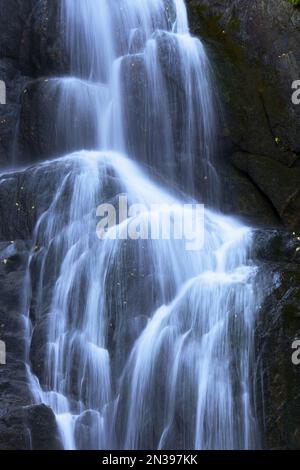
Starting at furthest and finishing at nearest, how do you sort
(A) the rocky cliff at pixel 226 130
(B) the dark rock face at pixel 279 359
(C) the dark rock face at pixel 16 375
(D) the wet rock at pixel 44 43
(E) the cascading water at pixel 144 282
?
(D) the wet rock at pixel 44 43, (A) the rocky cliff at pixel 226 130, (E) the cascading water at pixel 144 282, (C) the dark rock face at pixel 16 375, (B) the dark rock face at pixel 279 359

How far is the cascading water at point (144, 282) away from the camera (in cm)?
723

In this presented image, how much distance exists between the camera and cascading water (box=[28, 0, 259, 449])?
7.23m

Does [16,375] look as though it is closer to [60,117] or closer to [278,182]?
[60,117]

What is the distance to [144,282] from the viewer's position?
816cm

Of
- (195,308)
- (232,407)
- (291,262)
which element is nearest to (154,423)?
(232,407)

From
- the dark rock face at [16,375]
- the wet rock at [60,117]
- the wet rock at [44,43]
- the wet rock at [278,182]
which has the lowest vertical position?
the dark rock face at [16,375]

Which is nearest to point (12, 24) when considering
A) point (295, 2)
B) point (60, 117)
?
point (60, 117)

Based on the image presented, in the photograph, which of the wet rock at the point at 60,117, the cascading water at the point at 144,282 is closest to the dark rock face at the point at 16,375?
the cascading water at the point at 144,282

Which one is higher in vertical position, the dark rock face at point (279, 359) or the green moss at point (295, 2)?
the green moss at point (295, 2)

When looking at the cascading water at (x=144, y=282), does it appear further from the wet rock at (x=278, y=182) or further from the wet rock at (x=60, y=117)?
the wet rock at (x=278, y=182)

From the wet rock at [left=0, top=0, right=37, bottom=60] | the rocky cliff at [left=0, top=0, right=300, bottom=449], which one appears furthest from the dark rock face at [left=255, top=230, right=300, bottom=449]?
the wet rock at [left=0, top=0, right=37, bottom=60]

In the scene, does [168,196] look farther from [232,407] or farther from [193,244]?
[232,407]

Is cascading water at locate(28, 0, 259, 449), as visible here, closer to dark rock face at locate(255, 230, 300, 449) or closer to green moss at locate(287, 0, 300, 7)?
dark rock face at locate(255, 230, 300, 449)

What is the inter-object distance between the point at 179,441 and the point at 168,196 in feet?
12.6
